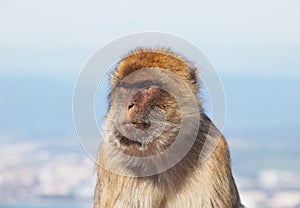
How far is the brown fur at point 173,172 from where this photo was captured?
16.2 feet

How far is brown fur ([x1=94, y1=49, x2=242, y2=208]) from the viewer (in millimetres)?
4930

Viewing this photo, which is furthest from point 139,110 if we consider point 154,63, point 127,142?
point 154,63

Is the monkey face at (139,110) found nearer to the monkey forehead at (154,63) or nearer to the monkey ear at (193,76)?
the monkey forehead at (154,63)

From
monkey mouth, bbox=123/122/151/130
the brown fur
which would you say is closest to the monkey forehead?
the brown fur

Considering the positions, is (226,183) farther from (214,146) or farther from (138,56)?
(138,56)

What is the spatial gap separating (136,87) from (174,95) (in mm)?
241

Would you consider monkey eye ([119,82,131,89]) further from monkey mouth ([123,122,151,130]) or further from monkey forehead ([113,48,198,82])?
monkey mouth ([123,122,151,130])

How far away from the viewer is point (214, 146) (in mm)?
5016

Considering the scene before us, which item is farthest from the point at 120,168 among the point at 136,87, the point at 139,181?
the point at 136,87

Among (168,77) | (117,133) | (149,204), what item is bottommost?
(149,204)

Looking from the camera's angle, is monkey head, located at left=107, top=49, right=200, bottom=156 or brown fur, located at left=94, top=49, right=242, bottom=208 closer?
monkey head, located at left=107, top=49, right=200, bottom=156

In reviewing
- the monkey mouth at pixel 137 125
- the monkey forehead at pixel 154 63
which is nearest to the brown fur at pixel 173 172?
the monkey forehead at pixel 154 63

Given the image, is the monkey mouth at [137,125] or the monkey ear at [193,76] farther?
the monkey ear at [193,76]

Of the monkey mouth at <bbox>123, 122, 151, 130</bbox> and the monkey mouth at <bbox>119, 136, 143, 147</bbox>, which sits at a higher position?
the monkey mouth at <bbox>123, 122, 151, 130</bbox>
